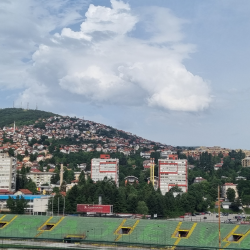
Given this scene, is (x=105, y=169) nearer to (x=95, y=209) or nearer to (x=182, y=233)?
(x=95, y=209)

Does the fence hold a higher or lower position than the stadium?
lower

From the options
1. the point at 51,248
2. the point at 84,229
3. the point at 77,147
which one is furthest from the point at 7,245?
the point at 77,147

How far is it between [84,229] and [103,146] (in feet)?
437

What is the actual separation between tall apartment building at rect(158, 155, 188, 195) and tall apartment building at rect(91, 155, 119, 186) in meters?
12.1

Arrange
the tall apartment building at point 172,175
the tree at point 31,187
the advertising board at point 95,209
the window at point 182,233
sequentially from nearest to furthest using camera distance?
1. the window at point 182,233
2. the advertising board at point 95,209
3. the tree at point 31,187
4. the tall apartment building at point 172,175

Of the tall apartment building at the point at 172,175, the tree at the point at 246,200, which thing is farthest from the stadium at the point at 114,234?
the tall apartment building at the point at 172,175

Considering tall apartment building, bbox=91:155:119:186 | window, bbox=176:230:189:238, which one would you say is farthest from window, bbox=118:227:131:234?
tall apartment building, bbox=91:155:119:186

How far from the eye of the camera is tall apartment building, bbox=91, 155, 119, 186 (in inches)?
3944

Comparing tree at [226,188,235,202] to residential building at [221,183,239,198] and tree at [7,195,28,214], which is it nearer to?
residential building at [221,183,239,198]

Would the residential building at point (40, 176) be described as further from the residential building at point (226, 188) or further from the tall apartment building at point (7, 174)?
the residential building at point (226, 188)

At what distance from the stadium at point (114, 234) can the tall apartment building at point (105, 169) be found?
5202 centimetres

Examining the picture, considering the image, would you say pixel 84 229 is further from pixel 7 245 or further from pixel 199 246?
pixel 199 246

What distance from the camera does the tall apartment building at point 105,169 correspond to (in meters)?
100

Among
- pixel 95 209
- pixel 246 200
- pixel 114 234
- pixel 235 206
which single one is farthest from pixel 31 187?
pixel 114 234
